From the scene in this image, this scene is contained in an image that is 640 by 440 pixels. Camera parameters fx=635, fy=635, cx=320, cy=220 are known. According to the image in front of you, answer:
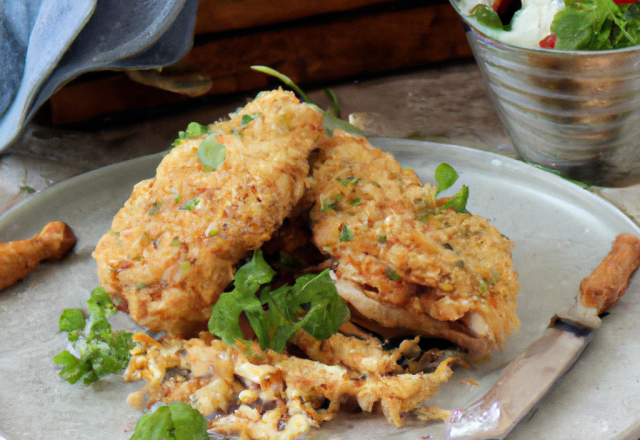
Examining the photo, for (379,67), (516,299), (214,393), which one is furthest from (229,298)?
(379,67)

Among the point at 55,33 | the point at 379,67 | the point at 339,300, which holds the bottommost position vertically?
the point at 379,67

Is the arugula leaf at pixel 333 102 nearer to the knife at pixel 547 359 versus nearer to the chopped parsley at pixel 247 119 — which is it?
the chopped parsley at pixel 247 119

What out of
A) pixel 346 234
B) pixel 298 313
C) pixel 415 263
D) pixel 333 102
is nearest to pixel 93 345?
pixel 298 313

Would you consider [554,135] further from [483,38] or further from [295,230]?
[295,230]

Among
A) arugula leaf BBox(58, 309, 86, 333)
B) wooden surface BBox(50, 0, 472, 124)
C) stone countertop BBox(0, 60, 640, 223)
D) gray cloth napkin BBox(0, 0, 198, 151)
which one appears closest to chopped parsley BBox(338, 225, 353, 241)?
arugula leaf BBox(58, 309, 86, 333)

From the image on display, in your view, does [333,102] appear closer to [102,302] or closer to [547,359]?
[102,302]

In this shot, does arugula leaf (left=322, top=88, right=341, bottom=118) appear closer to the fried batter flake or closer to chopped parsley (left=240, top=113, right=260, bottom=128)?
chopped parsley (left=240, top=113, right=260, bottom=128)

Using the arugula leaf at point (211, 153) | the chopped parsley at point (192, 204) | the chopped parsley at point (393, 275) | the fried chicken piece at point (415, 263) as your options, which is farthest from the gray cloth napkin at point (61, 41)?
the chopped parsley at point (393, 275)

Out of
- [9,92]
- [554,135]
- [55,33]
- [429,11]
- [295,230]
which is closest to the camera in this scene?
[295,230]
